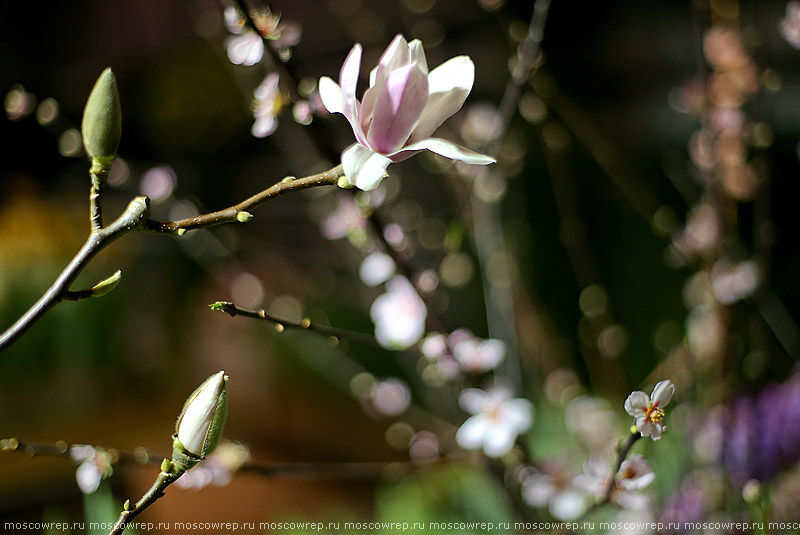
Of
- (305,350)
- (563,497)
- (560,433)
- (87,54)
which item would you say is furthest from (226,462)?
(87,54)

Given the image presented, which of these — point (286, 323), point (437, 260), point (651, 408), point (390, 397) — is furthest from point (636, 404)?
point (390, 397)

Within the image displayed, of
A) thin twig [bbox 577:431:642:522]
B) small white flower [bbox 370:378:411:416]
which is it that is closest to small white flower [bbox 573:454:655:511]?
thin twig [bbox 577:431:642:522]

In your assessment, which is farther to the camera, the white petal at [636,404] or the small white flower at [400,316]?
the small white flower at [400,316]

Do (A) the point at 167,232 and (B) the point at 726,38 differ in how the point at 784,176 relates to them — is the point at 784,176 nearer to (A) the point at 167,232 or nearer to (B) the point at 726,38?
(B) the point at 726,38

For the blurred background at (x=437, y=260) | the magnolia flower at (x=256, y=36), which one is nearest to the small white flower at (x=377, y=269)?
the blurred background at (x=437, y=260)

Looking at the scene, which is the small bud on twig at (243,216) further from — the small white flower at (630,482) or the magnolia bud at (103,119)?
the small white flower at (630,482)

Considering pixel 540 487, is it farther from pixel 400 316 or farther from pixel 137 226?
pixel 137 226
